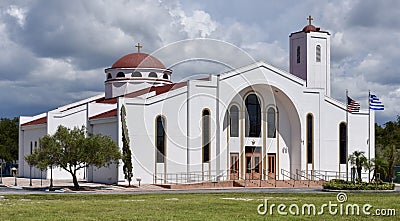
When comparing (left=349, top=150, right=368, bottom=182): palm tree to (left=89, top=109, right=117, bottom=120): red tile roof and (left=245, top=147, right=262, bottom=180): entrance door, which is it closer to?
(left=245, top=147, right=262, bottom=180): entrance door

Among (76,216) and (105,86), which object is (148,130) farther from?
(76,216)

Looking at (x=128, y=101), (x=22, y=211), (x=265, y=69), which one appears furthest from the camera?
(x=265, y=69)

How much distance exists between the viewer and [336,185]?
141 feet

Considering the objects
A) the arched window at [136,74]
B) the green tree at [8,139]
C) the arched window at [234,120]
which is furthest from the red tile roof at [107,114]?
the green tree at [8,139]

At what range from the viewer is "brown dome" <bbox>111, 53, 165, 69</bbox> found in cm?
6431

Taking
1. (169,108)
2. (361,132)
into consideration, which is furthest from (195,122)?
(361,132)

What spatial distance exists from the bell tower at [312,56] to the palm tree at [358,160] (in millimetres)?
6452

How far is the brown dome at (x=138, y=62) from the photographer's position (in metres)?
64.3

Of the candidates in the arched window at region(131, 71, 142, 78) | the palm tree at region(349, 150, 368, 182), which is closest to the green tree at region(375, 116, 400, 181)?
the palm tree at region(349, 150, 368, 182)

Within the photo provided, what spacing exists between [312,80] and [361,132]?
6449mm

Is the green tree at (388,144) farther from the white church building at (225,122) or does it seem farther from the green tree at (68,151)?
the green tree at (68,151)

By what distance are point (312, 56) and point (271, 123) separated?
25.0 ft

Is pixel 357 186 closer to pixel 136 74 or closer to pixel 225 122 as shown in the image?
pixel 225 122

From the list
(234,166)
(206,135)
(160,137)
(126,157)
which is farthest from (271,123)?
(126,157)
